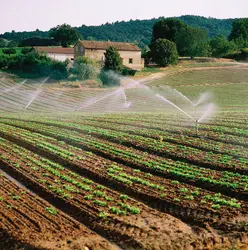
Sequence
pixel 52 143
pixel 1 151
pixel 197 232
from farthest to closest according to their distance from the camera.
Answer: pixel 52 143 → pixel 1 151 → pixel 197 232

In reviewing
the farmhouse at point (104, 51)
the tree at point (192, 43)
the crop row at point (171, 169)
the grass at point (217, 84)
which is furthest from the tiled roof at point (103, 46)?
the crop row at point (171, 169)

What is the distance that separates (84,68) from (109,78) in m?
4.10

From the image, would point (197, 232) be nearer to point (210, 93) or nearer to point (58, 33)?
point (210, 93)

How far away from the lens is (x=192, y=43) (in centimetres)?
8681

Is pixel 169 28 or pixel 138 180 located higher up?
pixel 169 28

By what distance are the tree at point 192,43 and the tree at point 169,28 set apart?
4665 mm

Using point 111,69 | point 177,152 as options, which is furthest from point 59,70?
point 177,152

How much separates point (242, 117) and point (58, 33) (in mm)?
92736

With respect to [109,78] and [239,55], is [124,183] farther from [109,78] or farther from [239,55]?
[239,55]

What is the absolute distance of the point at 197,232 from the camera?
1331 centimetres

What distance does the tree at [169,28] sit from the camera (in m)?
93.6

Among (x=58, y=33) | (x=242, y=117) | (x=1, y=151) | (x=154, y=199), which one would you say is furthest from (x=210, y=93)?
(x=58, y=33)

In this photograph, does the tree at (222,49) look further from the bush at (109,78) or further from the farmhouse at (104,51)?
the bush at (109,78)

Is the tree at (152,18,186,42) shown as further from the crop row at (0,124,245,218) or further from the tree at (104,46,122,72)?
the crop row at (0,124,245,218)
